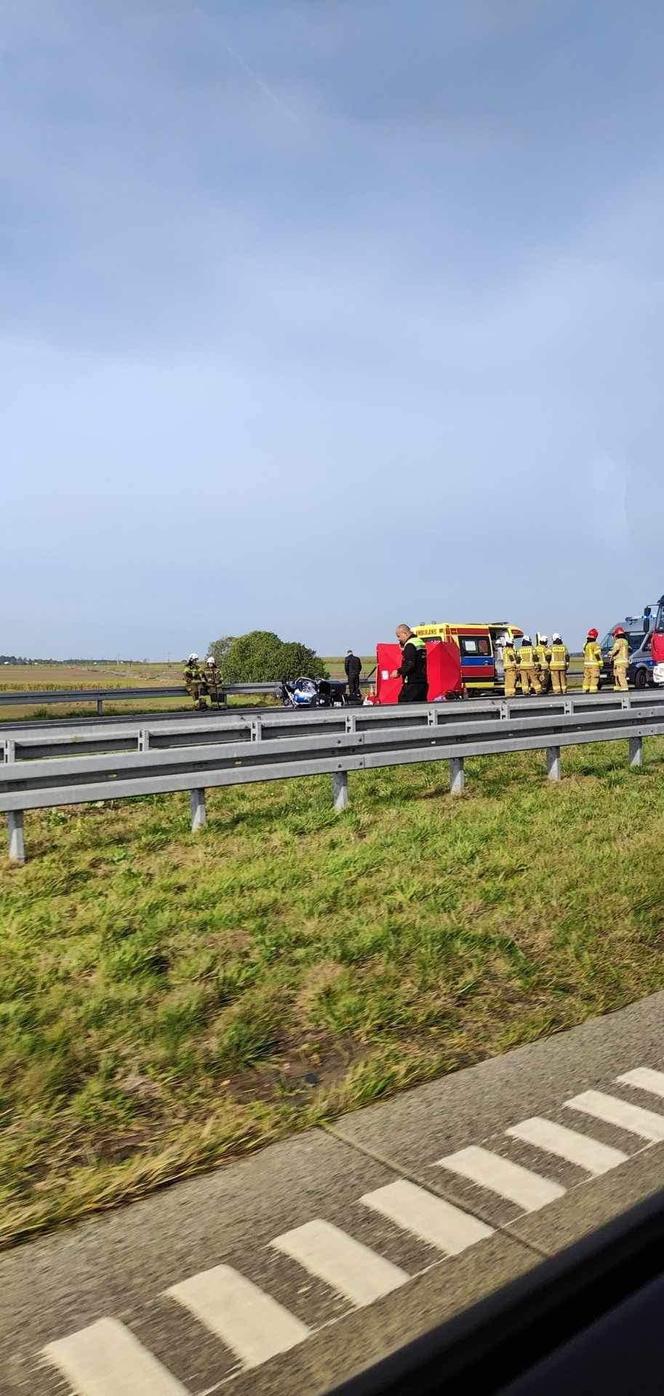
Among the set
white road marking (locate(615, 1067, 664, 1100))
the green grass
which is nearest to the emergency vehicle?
the green grass

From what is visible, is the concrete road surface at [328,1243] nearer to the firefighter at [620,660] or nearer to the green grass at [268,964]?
the green grass at [268,964]

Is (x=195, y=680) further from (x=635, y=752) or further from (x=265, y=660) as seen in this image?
(x=265, y=660)

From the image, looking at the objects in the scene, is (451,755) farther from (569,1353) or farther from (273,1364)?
(569,1353)

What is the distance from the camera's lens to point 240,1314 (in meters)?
2.54

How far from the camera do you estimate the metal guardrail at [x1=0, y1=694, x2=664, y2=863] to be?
280 inches

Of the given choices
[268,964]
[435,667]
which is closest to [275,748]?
[268,964]

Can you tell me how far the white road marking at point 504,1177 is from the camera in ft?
10.1

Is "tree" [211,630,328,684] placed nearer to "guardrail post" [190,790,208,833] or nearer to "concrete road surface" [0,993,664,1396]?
"guardrail post" [190,790,208,833]

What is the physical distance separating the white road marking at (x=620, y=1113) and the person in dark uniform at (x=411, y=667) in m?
8.97

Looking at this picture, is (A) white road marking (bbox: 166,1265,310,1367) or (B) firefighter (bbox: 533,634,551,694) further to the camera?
(B) firefighter (bbox: 533,634,551,694)

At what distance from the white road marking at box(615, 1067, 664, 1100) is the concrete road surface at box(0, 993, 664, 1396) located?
0.01 meters

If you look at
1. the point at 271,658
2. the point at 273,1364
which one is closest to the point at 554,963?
the point at 273,1364

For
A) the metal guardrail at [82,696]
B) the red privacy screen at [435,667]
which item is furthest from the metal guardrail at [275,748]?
the metal guardrail at [82,696]

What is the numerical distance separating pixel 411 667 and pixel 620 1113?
9.46m
